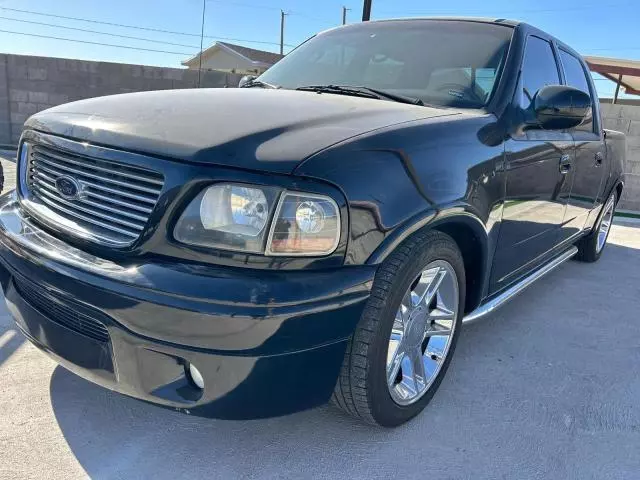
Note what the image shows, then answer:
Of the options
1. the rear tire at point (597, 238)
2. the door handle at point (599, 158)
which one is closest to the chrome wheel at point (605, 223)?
the rear tire at point (597, 238)

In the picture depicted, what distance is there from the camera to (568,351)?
319 centimetres

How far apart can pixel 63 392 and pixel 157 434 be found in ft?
1.76

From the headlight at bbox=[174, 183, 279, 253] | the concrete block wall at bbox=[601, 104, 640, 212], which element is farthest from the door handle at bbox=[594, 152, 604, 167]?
the concrete block wall at bbox=[601, 104, 640, 212]

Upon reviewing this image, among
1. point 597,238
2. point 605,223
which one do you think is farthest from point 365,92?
point 605,223

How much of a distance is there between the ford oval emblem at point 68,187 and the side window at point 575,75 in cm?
301

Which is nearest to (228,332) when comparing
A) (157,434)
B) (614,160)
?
(157,434)

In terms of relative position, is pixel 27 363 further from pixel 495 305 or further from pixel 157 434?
pixel 495 305

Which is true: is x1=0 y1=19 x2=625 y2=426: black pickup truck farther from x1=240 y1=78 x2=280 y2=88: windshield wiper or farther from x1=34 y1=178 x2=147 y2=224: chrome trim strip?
x1=240 y1=78 x2=280 y2=88: windshield wiper

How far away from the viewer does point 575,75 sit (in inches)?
156

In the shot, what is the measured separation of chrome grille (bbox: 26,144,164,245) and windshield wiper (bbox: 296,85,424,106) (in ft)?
4.08

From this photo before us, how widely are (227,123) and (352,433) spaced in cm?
131

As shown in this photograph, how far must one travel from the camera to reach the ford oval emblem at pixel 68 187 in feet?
6.40

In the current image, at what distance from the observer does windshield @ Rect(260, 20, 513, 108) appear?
2771mm

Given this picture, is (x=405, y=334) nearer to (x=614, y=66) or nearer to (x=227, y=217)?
(x=227, y=217)
